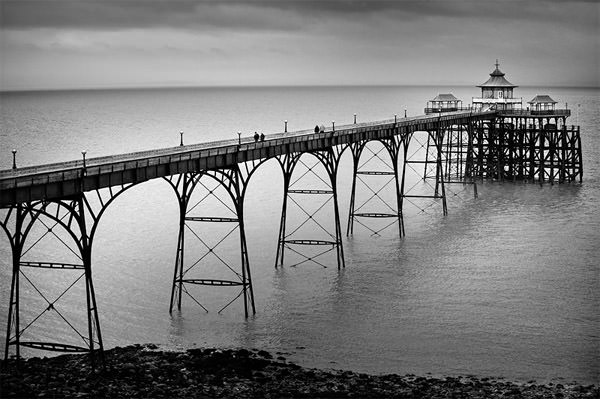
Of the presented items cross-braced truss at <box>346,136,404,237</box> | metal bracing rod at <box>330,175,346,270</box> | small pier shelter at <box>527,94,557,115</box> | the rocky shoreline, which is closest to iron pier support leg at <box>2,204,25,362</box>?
the rocky shoreline

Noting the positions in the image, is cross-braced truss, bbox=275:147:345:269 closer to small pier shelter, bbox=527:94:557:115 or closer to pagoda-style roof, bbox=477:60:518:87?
small pier shelter, bbox=527:94:557:115

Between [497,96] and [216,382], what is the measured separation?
75.9 metres

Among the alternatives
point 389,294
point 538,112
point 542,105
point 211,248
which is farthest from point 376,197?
point 389,294

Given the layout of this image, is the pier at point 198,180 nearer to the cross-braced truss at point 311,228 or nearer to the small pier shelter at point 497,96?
the cross-braced truss at point 311,228

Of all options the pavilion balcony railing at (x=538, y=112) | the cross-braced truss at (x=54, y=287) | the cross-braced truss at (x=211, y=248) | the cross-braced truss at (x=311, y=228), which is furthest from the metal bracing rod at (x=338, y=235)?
the pavilion balcony railing at (x=538, y=112)

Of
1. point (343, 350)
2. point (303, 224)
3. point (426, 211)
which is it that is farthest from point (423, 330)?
point (426, 211)

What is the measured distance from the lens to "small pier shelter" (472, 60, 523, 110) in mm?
100125

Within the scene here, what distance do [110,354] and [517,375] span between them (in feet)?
49.9

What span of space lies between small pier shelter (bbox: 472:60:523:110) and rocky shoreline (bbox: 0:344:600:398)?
69.9 metres

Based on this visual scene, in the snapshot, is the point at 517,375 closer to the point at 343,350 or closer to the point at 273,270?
the point at 343,350

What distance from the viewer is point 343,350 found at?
37062mm

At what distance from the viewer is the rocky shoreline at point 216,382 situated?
101ft

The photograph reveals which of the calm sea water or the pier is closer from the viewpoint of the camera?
the pier

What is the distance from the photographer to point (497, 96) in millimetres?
101750
